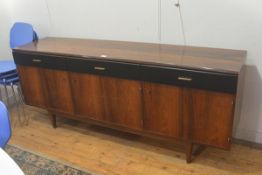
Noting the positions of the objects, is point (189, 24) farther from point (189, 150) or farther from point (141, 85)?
point (189, 150)

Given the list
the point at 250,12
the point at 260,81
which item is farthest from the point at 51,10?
the point at 260,81

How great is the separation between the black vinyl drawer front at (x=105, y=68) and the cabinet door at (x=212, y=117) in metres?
0.47

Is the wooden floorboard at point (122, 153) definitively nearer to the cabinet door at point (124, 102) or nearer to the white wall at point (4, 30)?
the cabinet door at point (124, 102)

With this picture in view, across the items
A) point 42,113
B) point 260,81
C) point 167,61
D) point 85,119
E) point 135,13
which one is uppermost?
point 135,13

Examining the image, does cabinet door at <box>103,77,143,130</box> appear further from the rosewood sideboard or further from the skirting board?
the skirting board

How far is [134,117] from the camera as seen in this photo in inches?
86.6

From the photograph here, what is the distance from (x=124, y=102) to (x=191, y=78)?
62cm

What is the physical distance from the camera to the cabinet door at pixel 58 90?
2443mm

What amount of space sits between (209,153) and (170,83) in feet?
2.55

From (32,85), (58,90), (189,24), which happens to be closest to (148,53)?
(189,24)

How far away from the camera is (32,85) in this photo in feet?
8.73

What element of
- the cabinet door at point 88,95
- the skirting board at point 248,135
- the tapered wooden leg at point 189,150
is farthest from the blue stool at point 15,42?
the skirting board at point 248,135

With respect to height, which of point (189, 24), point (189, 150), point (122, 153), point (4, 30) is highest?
point (189, 24)

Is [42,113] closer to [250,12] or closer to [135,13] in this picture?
[135,13]
